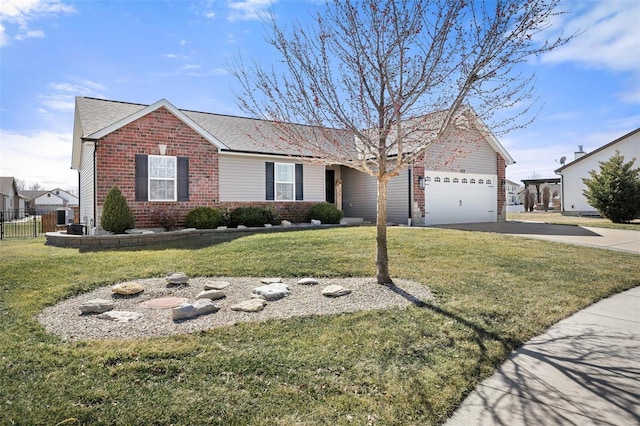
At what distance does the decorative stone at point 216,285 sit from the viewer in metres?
6.15

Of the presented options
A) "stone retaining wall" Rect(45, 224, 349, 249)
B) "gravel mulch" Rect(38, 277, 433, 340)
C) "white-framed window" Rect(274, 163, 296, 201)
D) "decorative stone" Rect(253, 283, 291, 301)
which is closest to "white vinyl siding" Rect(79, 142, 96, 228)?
"stone retaining wall" Rect(45, 224, 349, 249)

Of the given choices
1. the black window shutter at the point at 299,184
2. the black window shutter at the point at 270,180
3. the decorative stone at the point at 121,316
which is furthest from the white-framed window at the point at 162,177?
the decorative stone at the point at 121,316

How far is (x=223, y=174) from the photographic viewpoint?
1461cm

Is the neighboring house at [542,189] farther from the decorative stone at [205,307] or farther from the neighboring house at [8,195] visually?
the neighboring house at [8,195]

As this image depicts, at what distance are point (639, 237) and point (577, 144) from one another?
2054 cm

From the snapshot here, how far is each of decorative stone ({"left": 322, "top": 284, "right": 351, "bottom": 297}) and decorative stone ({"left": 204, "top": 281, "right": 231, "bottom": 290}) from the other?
1642mm

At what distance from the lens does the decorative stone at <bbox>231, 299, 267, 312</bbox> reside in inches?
199

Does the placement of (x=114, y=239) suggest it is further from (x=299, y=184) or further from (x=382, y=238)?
(x=382, y=238)

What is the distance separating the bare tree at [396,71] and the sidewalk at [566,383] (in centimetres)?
274

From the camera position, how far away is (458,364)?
11.8 ft

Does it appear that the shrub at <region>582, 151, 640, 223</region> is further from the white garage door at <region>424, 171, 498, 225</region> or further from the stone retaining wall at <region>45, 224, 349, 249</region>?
the stone retaining wall at <region>45, 224, 349, 249</region>

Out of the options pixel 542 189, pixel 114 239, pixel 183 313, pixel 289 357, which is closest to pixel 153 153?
pixel 114 239

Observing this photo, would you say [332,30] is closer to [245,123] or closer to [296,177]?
[296,177]

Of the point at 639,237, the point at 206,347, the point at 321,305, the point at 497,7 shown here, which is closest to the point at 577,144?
the point at 639,237
